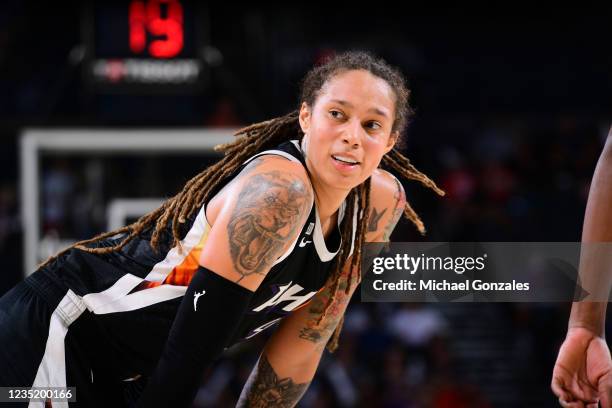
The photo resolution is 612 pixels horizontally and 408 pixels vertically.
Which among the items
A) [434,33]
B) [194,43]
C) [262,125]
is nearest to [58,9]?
[194,43]

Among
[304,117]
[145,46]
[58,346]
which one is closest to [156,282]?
[58,346]

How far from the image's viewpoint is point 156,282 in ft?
6.99

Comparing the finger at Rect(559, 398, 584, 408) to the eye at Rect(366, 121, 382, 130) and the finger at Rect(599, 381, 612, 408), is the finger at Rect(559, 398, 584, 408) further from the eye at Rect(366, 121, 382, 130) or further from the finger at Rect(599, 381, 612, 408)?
the eye at Rect(366, 121, 382, 130)

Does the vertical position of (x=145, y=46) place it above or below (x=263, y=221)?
above

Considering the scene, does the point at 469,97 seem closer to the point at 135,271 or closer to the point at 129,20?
the point at 129,20

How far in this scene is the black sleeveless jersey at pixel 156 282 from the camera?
2.08 meters

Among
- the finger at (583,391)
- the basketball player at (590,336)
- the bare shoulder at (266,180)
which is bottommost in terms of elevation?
the finger at (583,391)

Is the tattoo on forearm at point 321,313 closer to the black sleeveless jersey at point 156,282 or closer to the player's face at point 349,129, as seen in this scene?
the black sleeveless jersey at point 156,282

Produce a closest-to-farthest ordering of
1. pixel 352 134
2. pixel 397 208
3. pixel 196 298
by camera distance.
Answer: pixel 196 298, pixel 352 134, pixel 397 208

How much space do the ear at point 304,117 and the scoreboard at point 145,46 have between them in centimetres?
279

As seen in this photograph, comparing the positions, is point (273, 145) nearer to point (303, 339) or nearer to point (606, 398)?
point (303, 339)

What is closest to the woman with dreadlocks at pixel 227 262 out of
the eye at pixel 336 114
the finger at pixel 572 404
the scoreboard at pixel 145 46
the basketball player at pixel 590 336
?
the eye at pixel 336 114

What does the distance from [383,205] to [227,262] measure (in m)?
0.57

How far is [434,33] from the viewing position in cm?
643
